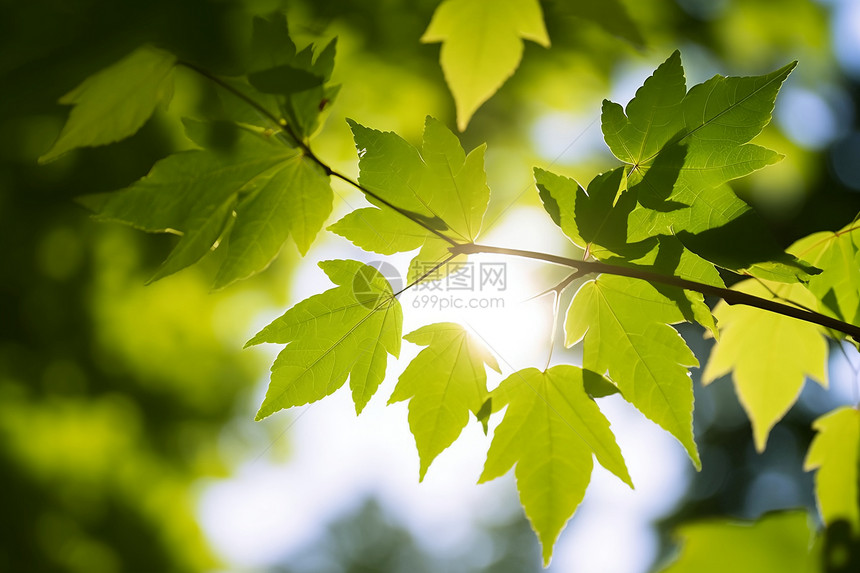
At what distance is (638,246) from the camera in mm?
488

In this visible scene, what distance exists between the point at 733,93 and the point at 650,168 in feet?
0.30

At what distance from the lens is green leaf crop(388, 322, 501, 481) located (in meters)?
0.54

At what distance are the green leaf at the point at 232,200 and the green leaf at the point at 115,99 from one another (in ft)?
0.19

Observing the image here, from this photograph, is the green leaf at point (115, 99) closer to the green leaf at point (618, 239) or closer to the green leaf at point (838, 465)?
Result: the green leaf at point (618, 239)

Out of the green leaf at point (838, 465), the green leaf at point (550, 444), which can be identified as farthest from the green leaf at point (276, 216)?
the green leaf at point (838, 465)

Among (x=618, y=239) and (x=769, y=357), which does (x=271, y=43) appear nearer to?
(x=618, y=239)

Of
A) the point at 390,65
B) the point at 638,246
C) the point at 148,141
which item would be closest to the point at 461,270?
the point at 638,246

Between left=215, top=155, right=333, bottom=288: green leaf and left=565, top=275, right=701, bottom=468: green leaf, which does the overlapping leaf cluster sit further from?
left=565, top=275, right=701, bottom=468: green leaf

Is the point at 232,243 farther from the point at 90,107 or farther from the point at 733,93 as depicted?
the point at 733,93

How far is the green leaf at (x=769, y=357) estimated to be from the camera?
0.72m

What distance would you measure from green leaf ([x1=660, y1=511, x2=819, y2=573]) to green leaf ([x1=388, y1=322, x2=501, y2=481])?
234 mm

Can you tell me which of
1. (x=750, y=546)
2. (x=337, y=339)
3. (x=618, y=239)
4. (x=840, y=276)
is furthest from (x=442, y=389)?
(x=840, y=276)

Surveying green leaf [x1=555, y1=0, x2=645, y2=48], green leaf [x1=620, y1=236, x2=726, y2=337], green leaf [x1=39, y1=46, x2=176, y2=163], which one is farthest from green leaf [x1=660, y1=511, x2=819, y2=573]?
green leaf [x1=39, y1=46, x2=176, y2=163]

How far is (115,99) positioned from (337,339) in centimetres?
31
